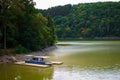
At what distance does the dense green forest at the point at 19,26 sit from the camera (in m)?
51.5

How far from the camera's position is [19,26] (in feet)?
198

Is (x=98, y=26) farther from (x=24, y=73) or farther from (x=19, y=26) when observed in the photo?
(x=24, y=73)

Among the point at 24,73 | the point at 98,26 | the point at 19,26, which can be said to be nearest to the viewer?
the point at 24,73

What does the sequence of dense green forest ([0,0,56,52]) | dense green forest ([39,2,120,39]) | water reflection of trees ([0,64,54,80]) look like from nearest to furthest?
water reflection of trees ([0,64,54,80]), dense green forest ([0,0,56,52]), dense green forest ([39,2,120,39])

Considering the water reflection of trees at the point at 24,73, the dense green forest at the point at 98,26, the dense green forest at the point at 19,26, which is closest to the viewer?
the water reflection of trees at the point at 24,73

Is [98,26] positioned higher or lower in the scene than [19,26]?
lower

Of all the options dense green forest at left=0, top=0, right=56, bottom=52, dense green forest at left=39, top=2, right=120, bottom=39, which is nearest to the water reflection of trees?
dense green forest at left=0, top=0, right=56, bottom=52

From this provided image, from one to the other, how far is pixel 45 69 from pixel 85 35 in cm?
14796

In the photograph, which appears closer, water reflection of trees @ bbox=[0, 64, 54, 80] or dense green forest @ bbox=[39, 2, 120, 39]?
water reflection of trees @ bbox=[0, 64, 54, 80]

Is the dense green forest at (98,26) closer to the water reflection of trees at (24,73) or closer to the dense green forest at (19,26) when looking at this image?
the dense green forest at (19,26)

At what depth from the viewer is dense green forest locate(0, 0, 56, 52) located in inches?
2029

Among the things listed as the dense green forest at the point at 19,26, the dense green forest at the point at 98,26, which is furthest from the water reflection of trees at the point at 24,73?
the dense green forest at the point at 98,26

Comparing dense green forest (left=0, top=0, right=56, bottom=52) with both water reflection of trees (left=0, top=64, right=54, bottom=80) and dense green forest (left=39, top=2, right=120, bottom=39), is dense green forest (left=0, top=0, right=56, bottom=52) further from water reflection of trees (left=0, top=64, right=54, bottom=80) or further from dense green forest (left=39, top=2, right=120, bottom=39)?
dense green forest (left=39, top=2, right=120, bottom=39)

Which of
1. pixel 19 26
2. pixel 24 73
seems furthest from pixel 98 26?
pixel 24 73
